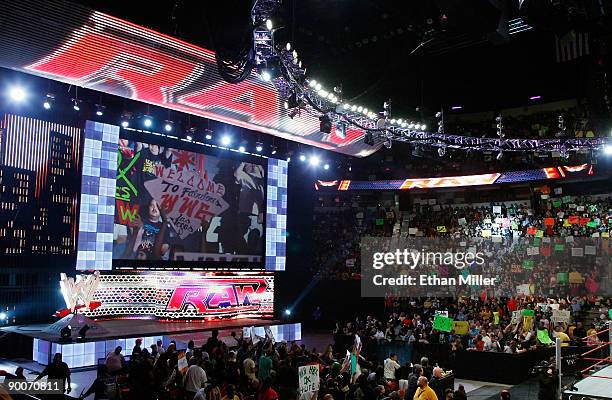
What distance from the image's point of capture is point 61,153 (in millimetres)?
15469

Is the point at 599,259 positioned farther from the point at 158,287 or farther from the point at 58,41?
the point at 58,41

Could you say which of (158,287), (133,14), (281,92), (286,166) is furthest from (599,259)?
(133,14)

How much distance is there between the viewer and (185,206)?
59.7 feet

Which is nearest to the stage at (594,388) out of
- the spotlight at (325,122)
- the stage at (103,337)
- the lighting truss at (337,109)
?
the lighting truss at (337,109)

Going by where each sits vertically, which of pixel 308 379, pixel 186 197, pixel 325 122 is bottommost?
pixel 308 379

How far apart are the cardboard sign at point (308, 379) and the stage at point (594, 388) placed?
12.3ft

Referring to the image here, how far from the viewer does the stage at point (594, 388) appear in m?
7.68

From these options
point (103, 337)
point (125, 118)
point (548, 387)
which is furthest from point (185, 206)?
point (548, 387)

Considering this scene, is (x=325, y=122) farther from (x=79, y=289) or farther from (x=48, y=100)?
(x=79, y=289)

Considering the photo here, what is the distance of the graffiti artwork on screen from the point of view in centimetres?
1683

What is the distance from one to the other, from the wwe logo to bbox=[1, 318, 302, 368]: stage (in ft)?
2.06

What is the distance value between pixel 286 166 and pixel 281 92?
9.56m

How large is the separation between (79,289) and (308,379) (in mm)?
8964

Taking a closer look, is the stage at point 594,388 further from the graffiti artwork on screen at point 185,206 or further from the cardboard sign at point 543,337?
the graffiti artwork on screen at point 185,206
